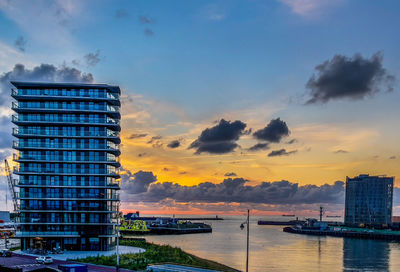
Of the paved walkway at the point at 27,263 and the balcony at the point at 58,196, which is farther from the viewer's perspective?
the balcony at the point at 58,196

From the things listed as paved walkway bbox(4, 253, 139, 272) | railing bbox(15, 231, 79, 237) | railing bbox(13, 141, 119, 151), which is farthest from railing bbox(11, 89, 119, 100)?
paved walkway bbox(4, 253, 139, 272)

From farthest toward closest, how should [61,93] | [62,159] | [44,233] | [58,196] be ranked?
[61,93] < [62,159] < [58,196] < [44,233]

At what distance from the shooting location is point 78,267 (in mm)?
55812

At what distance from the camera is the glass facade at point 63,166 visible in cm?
9244

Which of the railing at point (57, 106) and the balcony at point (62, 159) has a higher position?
the railing at point (57, 106)

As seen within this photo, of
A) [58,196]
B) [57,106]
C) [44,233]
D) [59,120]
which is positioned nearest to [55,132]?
[59,120]

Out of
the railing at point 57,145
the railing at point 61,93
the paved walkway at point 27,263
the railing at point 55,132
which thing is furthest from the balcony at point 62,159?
the paved walkway at point 27,263

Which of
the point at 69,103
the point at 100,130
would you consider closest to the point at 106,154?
the point at 100,130

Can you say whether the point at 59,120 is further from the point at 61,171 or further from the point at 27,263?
the point at 27,263

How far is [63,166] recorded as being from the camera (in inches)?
3679

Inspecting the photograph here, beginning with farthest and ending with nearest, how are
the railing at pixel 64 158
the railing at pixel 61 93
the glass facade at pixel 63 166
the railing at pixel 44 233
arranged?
1. the railing at pixel 61 93
2. the railing at pixel 64 158
3. the glass facade at pixel 63 166
4. the railing at pixel 44 233

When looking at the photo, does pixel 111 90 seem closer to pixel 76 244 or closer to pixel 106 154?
pixel 106 154

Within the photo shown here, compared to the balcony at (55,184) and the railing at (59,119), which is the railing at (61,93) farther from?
the balcony at (55,184)

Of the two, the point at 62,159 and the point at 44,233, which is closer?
the point at 44,233
